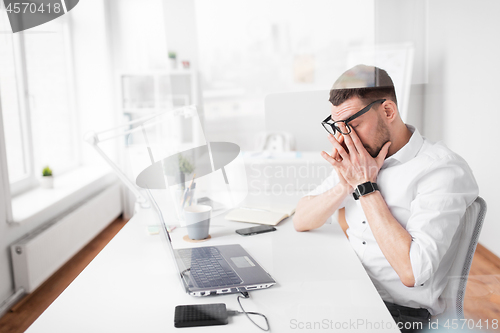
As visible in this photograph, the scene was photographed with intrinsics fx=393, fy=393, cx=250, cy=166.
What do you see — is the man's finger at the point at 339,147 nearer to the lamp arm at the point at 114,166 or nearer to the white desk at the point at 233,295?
the white desk at the point at 233,295

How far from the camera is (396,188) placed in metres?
1.00

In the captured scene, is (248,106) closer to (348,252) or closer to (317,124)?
(317,124)

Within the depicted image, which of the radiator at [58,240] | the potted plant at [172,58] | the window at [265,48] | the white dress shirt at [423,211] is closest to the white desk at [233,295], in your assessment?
the white dress shirt at [423,211]

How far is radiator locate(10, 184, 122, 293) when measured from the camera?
205 centimetres

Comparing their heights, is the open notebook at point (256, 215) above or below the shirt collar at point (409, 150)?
below

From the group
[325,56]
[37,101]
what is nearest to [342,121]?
[325,56]

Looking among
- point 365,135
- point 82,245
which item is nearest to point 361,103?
point 365,135

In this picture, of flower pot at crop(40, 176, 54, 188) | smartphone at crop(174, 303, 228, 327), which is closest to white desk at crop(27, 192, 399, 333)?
smartphone at crop(174, 303, 228, 327)

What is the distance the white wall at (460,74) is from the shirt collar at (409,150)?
0.02 m

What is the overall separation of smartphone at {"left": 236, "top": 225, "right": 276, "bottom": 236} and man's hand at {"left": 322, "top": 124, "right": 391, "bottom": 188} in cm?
Result: 31

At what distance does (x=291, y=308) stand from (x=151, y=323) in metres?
0.27

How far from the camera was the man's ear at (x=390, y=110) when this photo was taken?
907mm

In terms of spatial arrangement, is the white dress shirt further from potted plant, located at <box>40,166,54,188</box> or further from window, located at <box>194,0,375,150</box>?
potted plant, located at <box>40,166,54,188</box>

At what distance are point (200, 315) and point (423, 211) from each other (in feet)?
1.79
